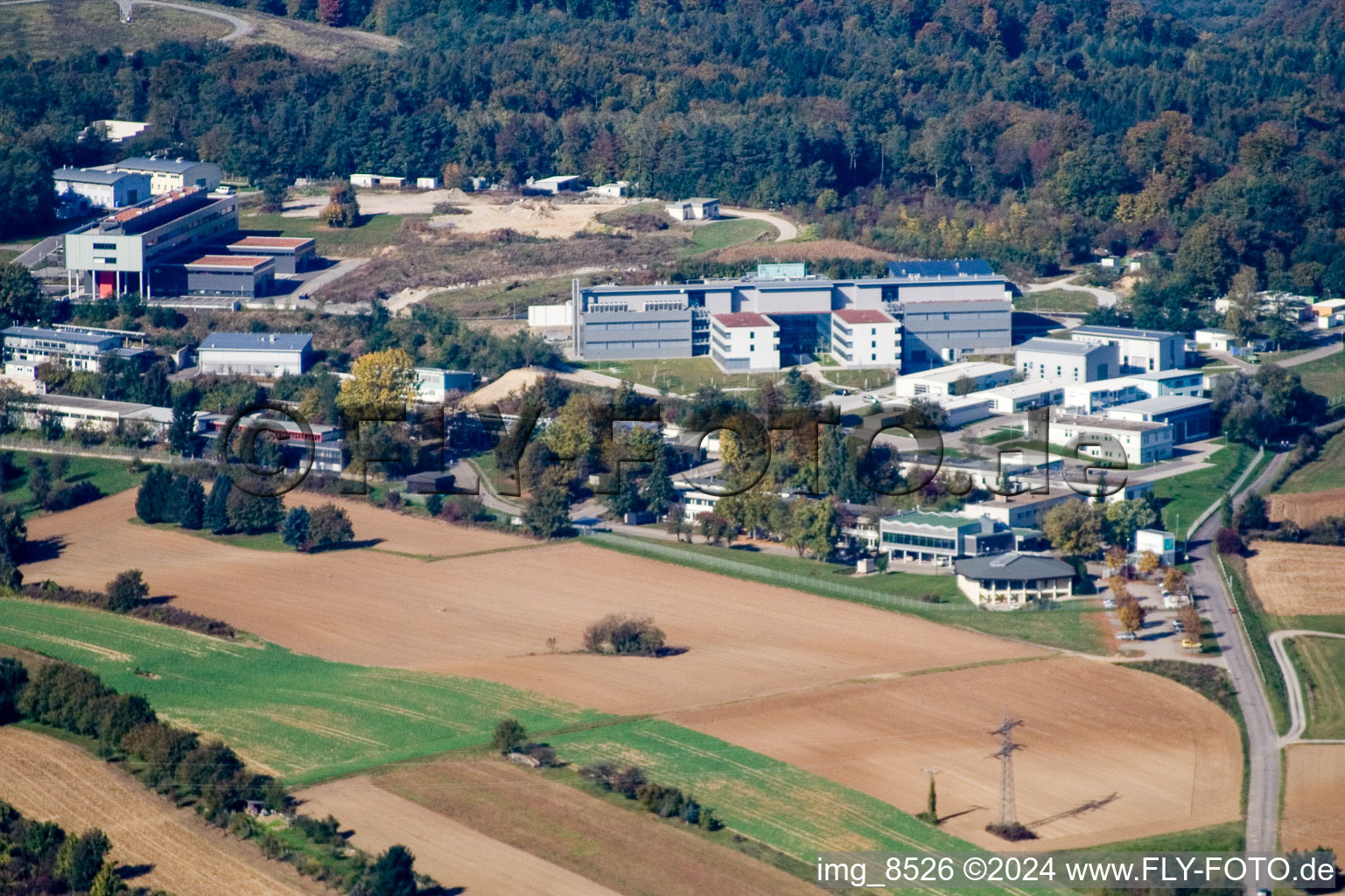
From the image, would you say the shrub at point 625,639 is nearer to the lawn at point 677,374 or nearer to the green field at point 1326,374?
the lawn at point 677,374

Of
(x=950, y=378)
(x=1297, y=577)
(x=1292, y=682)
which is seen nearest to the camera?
(x=1292, y=682)

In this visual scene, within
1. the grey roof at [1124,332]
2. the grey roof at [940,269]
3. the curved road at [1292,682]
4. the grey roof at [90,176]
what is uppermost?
the grey roof at [90,176]

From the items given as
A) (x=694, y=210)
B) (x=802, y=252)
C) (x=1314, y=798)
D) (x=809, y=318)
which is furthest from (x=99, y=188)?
(x=1314, y=798)

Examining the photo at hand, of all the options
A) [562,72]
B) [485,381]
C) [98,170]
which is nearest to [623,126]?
[562,72]

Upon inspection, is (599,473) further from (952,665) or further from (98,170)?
(98,170)

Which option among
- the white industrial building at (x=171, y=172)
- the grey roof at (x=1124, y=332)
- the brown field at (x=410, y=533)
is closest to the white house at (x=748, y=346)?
the grey roof at (x=1124, y=332)

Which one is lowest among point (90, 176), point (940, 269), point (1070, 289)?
point (1070, 289)

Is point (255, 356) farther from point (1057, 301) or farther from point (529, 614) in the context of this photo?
point (1057, 301)
